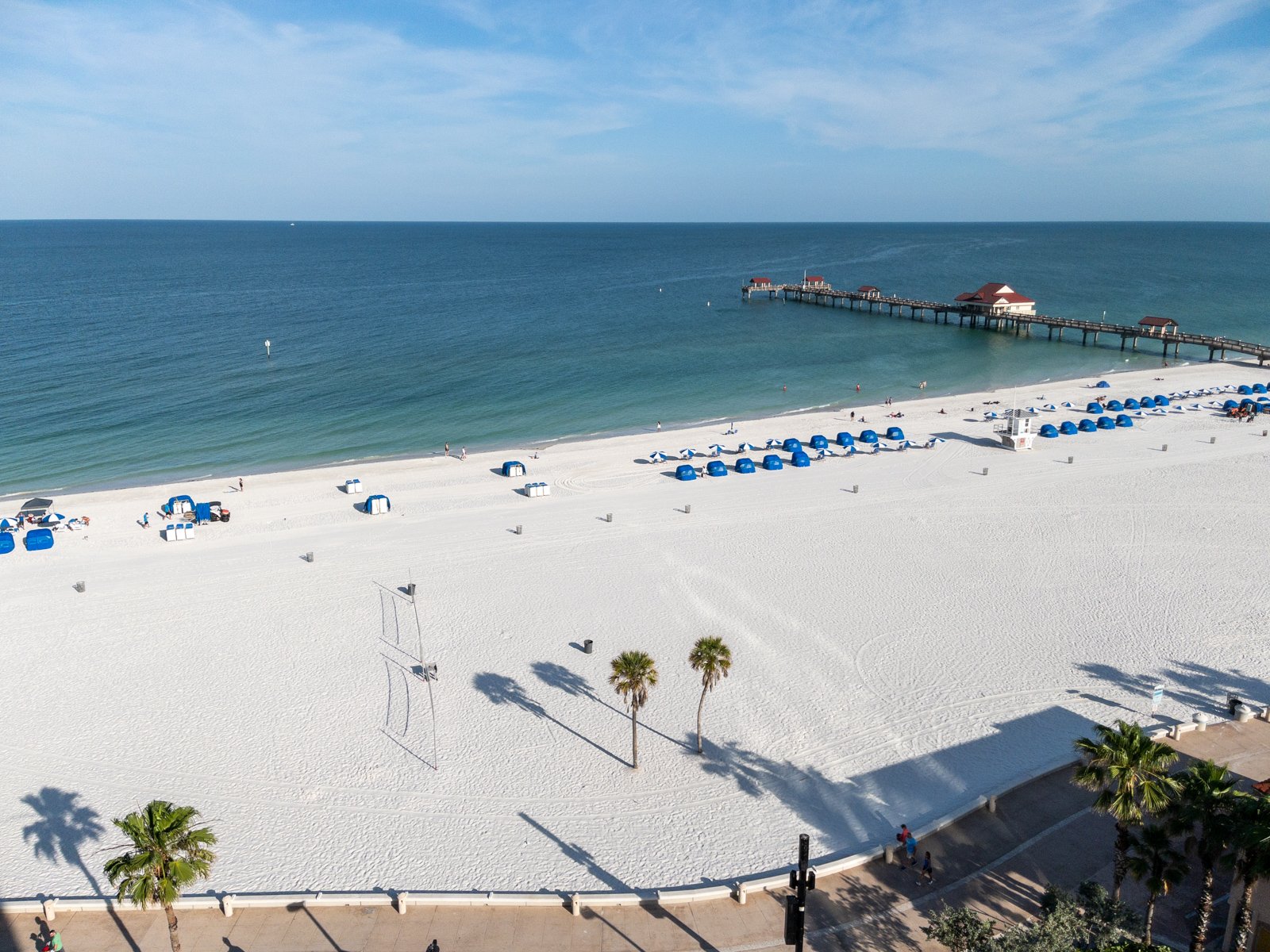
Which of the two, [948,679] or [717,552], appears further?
[717,552]

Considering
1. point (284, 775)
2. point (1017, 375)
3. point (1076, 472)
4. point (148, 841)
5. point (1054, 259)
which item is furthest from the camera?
point (1054, 259)

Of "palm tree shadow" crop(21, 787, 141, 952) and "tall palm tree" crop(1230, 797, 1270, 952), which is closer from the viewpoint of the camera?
"tall palm tree" crop(1230, 797, 1270, 952)

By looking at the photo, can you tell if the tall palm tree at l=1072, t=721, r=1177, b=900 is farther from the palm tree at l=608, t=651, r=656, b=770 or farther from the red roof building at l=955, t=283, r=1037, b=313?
the red roof building at l=955, t=283, r=1037, b=313

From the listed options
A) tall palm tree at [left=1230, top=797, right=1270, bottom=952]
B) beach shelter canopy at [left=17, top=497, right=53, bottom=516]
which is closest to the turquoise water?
beach shelter canopy at [left=17, top=497, right=53, bottom=516]

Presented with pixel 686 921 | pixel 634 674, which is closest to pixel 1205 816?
pixel 686 921

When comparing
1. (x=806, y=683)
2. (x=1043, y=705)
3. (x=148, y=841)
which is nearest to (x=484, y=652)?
(x=806, y=683)

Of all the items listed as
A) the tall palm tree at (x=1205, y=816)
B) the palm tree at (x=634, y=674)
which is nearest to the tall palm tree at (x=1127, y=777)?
the tall palm tree at (x=1205, y=816)

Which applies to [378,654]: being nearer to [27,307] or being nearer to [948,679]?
[948,679]
